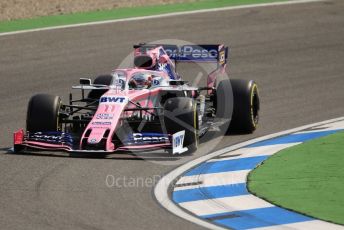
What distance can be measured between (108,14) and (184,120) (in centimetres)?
1396

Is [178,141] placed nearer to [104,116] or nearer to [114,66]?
[104,116]

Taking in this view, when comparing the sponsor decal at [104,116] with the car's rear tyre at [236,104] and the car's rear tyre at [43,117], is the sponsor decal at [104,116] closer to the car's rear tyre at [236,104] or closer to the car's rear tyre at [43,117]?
the car's rear tyre at [43,117]

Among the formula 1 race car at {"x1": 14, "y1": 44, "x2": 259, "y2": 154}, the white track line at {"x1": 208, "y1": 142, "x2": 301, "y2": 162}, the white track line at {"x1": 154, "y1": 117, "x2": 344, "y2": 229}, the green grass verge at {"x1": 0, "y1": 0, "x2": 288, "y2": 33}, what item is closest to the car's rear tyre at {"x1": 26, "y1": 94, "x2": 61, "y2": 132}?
the formula 1 race car at {"x1": 14, "y1": 44, "x2": 259, "y2": 154}

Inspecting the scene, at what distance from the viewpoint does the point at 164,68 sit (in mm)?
15930

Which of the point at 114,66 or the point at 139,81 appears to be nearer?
the point at 139,81

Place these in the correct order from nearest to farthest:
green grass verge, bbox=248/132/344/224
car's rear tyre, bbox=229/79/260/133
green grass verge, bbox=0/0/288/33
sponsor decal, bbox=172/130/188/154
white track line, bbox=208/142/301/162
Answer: green grass verge, bbox=248/132/344/224
sponsor decal, bbox=172/130/188/154
white track line, bbox=208/142/301/162
car's rear tyre, bbox=229/79/260/133
green grass verge, bbox=0/0/288/33

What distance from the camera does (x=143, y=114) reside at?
1497 cm

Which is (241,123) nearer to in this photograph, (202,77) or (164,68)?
(164,68)

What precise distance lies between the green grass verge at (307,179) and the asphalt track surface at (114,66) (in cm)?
133

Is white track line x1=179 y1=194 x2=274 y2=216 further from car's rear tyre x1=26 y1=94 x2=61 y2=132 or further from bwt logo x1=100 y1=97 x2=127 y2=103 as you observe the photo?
car's rear tyre x1=26 y1=94 x2=61 y2=132

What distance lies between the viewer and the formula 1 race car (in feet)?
45.5

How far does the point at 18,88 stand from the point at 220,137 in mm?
6112

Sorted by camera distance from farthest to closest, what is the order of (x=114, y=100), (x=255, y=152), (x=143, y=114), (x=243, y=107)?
(x=243, y=107)
(x=143, y=114)
(x=114, y=100)
(x=255, y=152)

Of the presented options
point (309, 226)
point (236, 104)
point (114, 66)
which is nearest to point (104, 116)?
point (236, 104)
